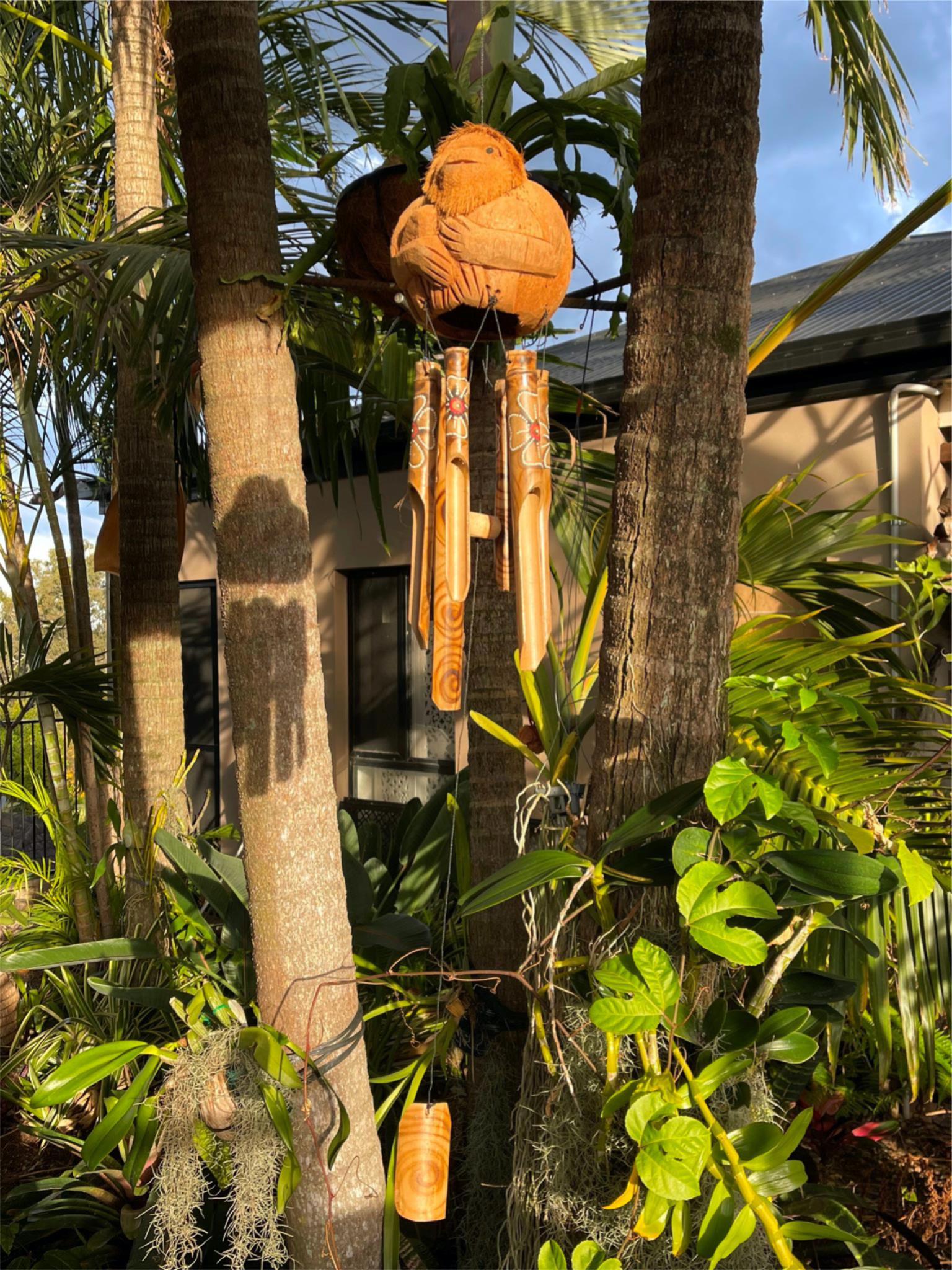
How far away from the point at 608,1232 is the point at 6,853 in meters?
6.49

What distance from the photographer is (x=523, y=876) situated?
1.48m

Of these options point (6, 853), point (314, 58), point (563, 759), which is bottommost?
point (6, 853)

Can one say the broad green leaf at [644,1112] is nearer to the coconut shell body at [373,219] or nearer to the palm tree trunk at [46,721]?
the coconut shell body at [373,219]

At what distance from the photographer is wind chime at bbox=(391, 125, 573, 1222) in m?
1.49

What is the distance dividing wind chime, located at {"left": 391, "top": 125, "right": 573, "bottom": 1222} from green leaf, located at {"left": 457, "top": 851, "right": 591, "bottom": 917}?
11.1 inches

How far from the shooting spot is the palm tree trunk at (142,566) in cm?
303

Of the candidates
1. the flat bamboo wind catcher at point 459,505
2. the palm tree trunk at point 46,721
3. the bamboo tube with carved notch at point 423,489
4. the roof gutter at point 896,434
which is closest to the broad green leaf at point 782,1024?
the flat bamboo wind catcher at point 459,505

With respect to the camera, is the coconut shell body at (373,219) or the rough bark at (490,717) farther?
the rough bark at (490,717)

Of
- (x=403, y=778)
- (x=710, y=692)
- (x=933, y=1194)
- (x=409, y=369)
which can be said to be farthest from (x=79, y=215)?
(x=933, y=1194)

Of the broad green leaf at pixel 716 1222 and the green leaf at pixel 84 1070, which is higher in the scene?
the broad green leaf at pixel 716 1222

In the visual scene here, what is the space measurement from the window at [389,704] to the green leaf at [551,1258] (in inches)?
159

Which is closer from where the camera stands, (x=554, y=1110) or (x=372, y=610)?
(x=554, y=1110)

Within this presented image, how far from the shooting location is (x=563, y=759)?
1.93 metres

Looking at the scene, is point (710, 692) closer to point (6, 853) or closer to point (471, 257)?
point (471, 257)
